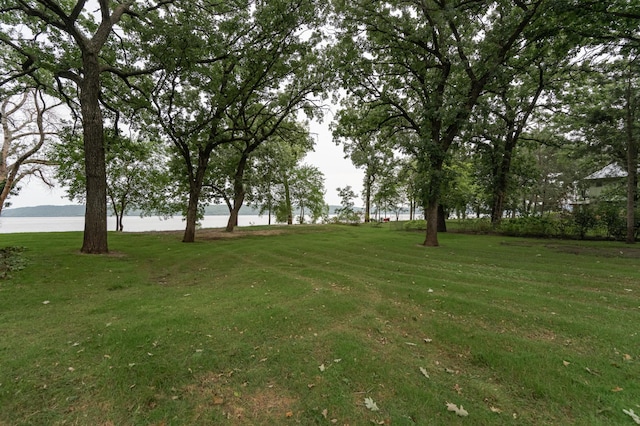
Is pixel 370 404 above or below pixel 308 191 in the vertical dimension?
below

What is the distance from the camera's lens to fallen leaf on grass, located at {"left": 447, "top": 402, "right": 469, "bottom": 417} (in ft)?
8.76

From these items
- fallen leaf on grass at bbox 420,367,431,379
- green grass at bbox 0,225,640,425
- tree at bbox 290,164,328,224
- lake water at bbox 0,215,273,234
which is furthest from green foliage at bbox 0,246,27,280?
tree at bbox 290,164,328,224

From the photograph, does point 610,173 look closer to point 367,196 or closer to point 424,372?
point 367,196

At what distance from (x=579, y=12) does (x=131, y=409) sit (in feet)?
45.8

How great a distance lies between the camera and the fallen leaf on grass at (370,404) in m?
2.74

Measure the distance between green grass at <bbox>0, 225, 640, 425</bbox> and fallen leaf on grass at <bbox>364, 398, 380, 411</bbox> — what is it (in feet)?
0.18

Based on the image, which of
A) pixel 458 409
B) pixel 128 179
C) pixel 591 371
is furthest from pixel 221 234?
pixel 591 371

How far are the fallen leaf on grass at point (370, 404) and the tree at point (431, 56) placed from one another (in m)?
10.2

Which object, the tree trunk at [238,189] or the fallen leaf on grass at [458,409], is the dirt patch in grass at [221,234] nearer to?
the tree trunk at [238,189]

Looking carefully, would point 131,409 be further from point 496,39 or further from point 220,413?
point 496,39

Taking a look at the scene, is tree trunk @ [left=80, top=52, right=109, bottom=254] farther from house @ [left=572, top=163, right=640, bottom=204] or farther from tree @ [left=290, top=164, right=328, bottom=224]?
house @ [left=572, top=163, right=640, bottom=204]

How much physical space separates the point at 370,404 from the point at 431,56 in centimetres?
1541

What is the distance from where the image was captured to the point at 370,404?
9.12 ft

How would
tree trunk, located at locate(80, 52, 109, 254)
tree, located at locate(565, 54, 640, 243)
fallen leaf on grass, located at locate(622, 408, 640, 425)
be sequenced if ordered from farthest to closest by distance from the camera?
tree, located at locate(565, 54, 640, 243) → tree trunk, located at locate(80, 52, 109, 254) → fallen leaf on grass, located at locate(622, 408, 640, 425)
